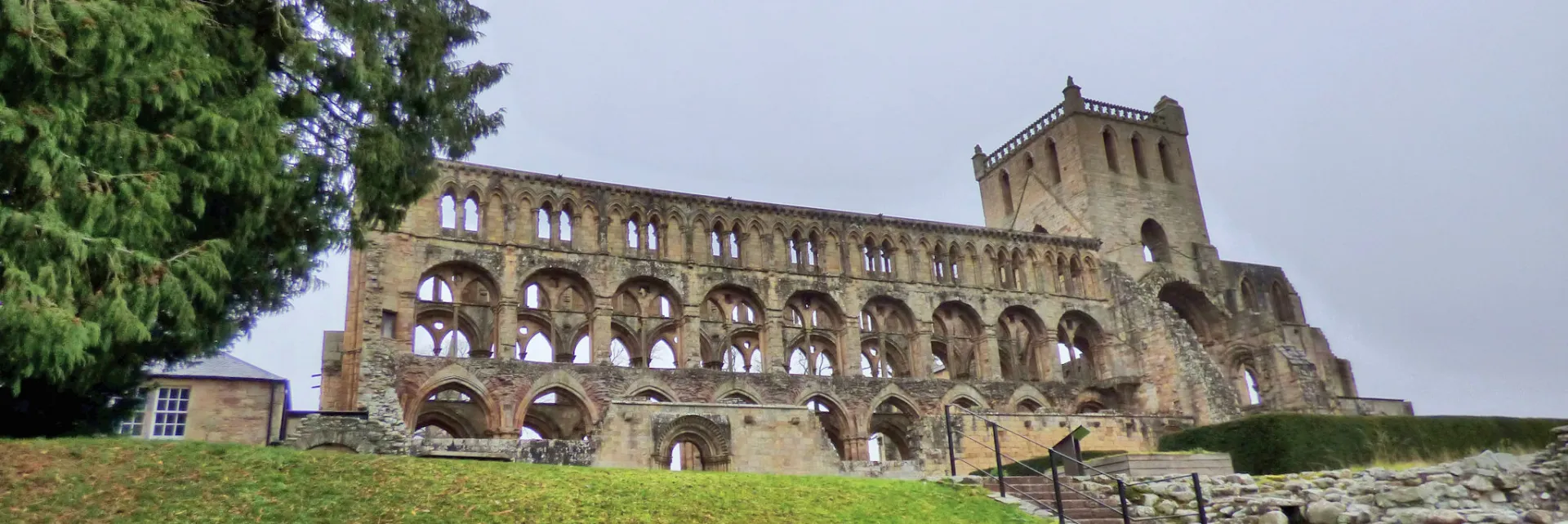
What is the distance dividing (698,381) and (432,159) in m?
15.0

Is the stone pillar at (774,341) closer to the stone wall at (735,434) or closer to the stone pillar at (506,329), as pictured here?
the stone wall at (735,434)

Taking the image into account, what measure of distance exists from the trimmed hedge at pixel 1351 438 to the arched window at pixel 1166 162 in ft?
66.4

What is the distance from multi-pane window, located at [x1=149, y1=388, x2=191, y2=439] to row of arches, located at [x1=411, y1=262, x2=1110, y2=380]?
5707 millimetres

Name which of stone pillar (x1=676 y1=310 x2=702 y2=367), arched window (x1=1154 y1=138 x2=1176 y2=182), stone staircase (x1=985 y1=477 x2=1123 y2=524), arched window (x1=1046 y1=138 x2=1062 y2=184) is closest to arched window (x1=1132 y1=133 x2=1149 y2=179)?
arched window (x1=1154 y1=138 x2=1176 y2=182)

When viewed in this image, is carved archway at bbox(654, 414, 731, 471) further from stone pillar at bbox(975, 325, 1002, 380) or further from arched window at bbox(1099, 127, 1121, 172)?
arched window at bbox(1099, 127, 1121, 172)

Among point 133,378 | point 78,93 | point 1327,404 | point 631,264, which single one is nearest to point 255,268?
point 133,378

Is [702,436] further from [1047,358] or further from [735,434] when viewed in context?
[1047,358]

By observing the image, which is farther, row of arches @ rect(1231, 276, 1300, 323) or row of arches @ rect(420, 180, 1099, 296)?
row of arches @ rect(1231, 276, 1300, 323)

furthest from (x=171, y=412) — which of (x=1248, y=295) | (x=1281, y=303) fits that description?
(x=1281, y=303)

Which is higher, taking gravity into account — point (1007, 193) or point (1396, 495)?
point (1007, 193)

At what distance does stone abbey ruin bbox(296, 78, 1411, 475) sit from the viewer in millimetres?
27234

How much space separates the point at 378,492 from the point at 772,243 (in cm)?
2360

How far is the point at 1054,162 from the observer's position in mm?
46188

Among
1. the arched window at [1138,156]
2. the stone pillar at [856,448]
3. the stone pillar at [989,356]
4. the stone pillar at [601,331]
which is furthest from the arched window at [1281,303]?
the stone pillar at [601,331]
